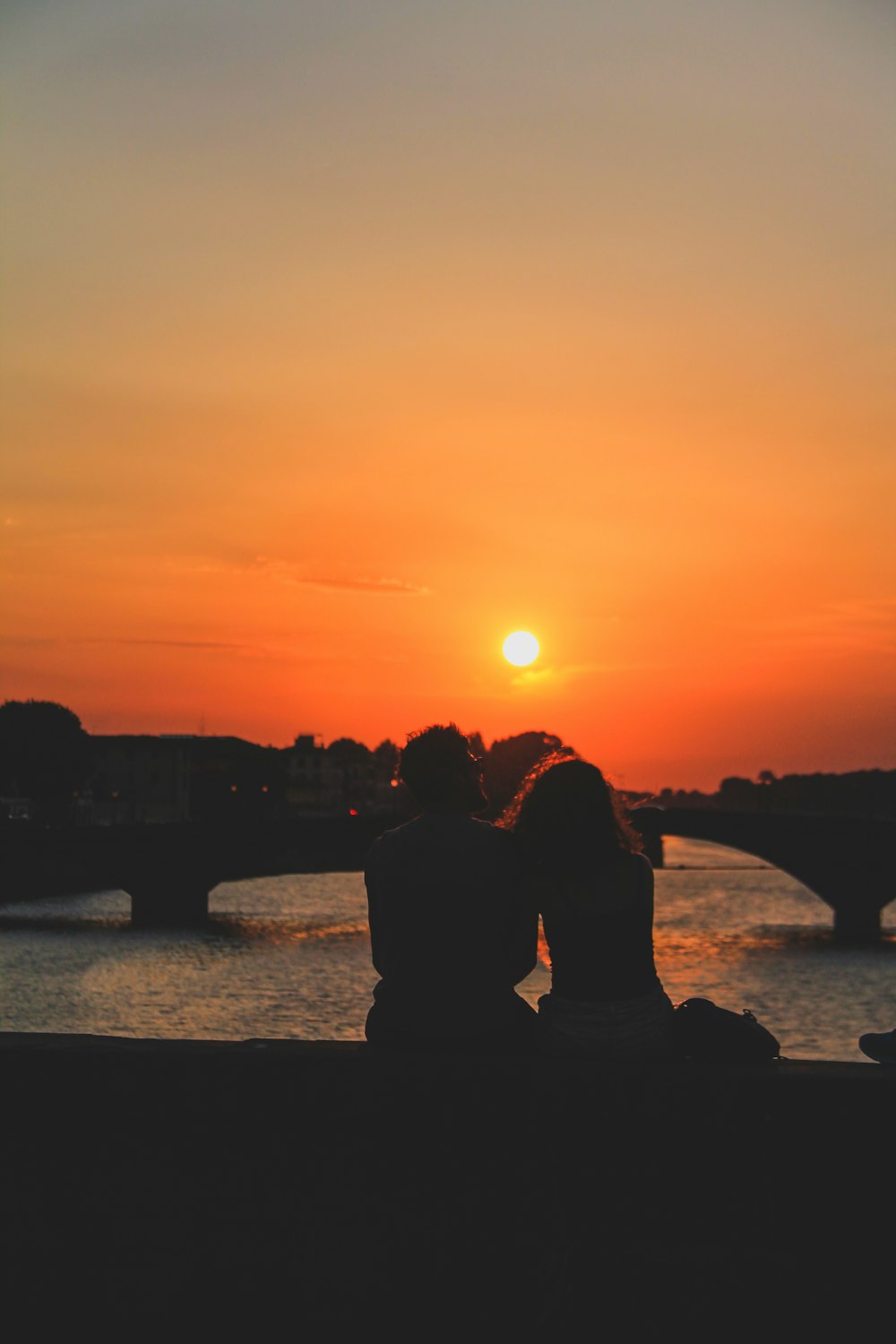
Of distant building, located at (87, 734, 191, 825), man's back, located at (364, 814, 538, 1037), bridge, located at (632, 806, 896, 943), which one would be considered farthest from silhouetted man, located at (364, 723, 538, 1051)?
distant building, located at (87, 734, 191, 825)

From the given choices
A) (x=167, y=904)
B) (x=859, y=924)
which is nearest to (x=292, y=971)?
(x=167, y=904)

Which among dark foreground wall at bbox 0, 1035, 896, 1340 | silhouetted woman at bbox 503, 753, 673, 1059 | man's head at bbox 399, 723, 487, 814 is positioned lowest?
dark foreground wall at bbox 0, 1035, 896, 1340

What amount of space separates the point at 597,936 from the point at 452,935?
18.9 inches

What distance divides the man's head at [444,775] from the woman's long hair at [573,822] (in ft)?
0.71

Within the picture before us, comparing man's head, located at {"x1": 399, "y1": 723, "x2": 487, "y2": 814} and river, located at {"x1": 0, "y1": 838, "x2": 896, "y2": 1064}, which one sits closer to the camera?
man's head, located at {"x1": 399, "y1": 723, "x2": 487, "y2": 814}

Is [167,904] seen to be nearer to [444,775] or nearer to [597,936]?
[444,775]

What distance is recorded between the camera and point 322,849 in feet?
208

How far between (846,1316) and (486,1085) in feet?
3.65

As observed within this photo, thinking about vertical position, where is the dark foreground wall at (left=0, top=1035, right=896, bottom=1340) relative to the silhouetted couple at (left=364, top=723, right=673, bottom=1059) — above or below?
below

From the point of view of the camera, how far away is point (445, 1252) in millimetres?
4176

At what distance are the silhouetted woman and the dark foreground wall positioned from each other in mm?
424

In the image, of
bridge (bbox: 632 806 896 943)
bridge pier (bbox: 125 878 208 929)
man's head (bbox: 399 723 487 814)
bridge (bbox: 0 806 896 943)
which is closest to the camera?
man's head (bbox: 399 723 487 814)

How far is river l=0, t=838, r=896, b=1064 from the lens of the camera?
114ft

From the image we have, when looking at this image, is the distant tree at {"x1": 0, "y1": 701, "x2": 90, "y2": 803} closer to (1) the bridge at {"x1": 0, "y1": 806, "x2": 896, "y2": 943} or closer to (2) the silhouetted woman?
(1) the bridge at {"x1": 0, "y1": 806, "x2": 896, "y2": 943}
